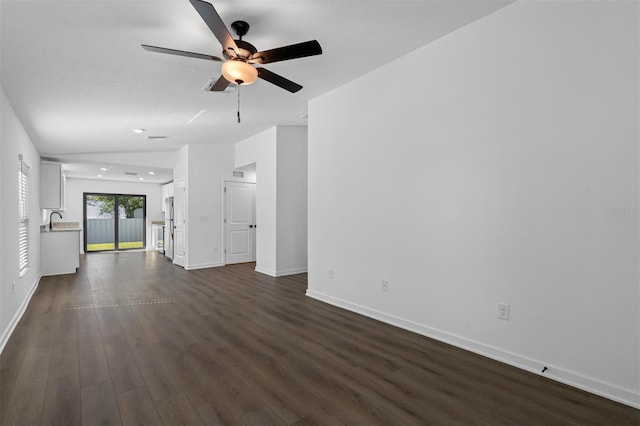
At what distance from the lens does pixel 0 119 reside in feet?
10.4

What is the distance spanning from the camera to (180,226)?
7.61 meters

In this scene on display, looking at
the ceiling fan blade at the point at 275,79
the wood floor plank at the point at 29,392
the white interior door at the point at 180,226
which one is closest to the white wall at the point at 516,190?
the ceiling fan blade at the point at 275,79

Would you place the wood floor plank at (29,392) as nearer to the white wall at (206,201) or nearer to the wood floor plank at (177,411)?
the wood floor plank at (177,411)

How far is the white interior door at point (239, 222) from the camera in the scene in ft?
24.4

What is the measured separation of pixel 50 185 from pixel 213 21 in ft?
23.5

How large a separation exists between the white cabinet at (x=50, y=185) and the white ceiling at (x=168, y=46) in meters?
2.66

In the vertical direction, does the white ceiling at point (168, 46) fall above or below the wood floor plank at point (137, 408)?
above

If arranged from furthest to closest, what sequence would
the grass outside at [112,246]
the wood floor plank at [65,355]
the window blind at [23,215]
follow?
the grass outside at [112,246]
the window blind at [23,215]
the wood floor plank at [65,355]

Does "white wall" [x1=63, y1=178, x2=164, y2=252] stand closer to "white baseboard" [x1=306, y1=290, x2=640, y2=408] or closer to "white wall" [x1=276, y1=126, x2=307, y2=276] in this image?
Answer: "white wall" [x1=276, y1=126, x2=307, y2=276]

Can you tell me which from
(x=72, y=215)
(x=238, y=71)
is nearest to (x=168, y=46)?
(x=238, y=71)

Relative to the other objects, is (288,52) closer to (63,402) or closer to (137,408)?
(137,408)

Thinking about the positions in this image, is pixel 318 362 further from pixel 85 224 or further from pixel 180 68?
pixel 85 224

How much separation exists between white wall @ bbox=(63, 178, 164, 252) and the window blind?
6.15 m

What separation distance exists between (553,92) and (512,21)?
693 mm
